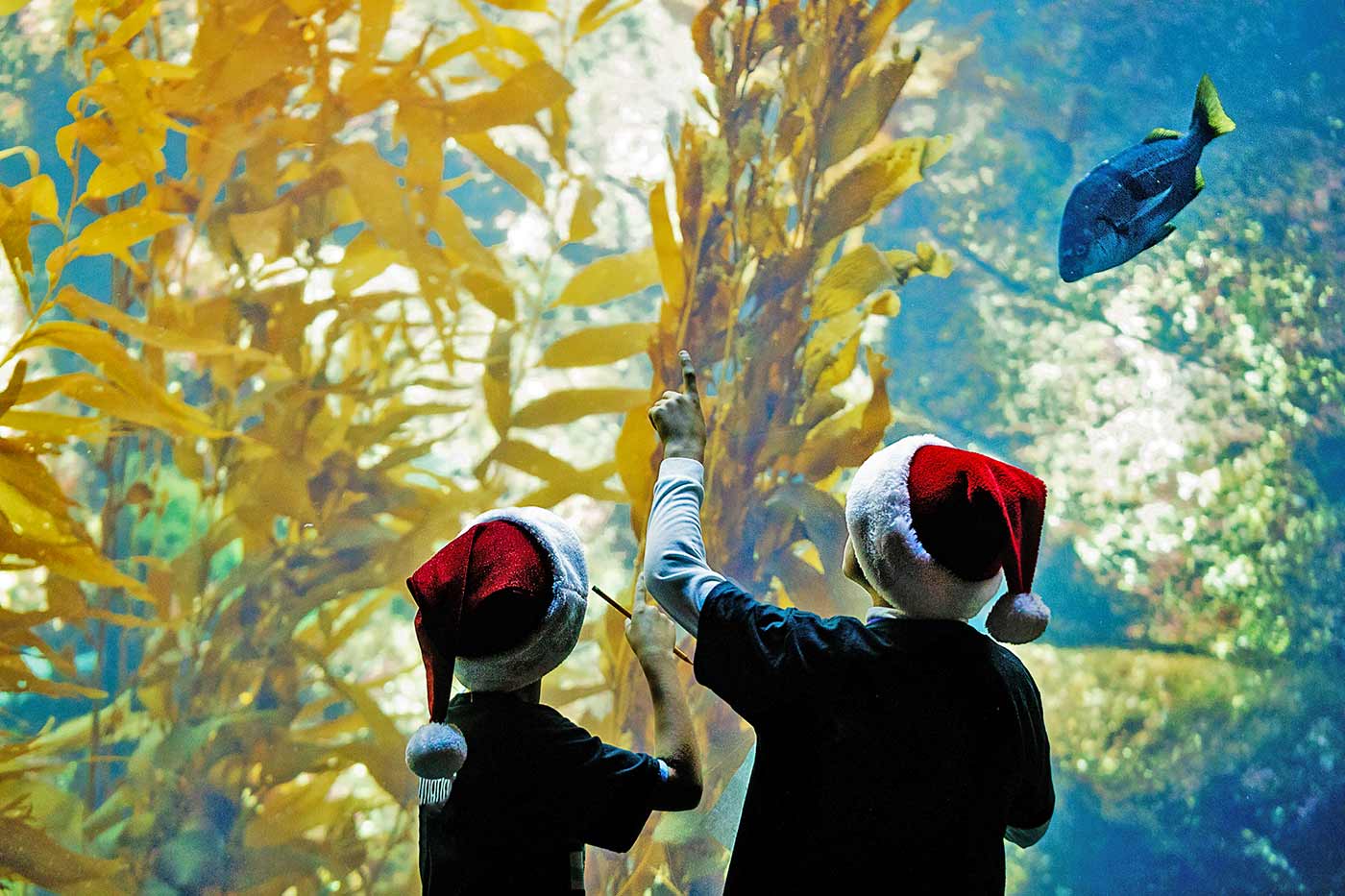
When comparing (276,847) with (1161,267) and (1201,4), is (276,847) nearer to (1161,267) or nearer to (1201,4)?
(1161,267)

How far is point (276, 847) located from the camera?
6.61ft

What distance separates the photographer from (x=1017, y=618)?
94 cm

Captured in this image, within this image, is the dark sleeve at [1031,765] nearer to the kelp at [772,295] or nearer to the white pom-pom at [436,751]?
the white pom-pom at [436,751]

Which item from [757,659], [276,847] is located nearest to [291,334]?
[276,847]

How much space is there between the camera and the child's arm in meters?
1.04

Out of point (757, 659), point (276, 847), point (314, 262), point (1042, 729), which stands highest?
point (314, 262)

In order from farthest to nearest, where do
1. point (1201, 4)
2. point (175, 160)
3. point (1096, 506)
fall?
1. point (1201, 4)
2. point (175, 160)
3. point (1096, 506)

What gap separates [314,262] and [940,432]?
4.49 meters

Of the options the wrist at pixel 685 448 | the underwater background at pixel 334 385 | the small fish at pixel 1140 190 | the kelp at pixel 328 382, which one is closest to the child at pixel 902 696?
the wrist at pixel 685 448

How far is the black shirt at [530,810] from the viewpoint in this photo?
994mm

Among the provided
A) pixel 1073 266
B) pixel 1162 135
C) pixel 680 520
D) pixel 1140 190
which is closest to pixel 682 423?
pixel 680 520

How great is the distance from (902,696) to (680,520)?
14.5 inches

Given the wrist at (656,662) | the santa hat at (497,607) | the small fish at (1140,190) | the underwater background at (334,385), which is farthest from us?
the underwater background at (334,385)

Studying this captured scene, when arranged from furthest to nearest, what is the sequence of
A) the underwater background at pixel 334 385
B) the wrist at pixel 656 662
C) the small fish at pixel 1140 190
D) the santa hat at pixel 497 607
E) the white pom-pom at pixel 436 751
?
the underwater background at pixel 334 385 < the small fish at pixel 1140 190 < the wrist at pixel 656 662 < the santa hat at pixel 497 607 < the white pom-pom at pixel 436 751
